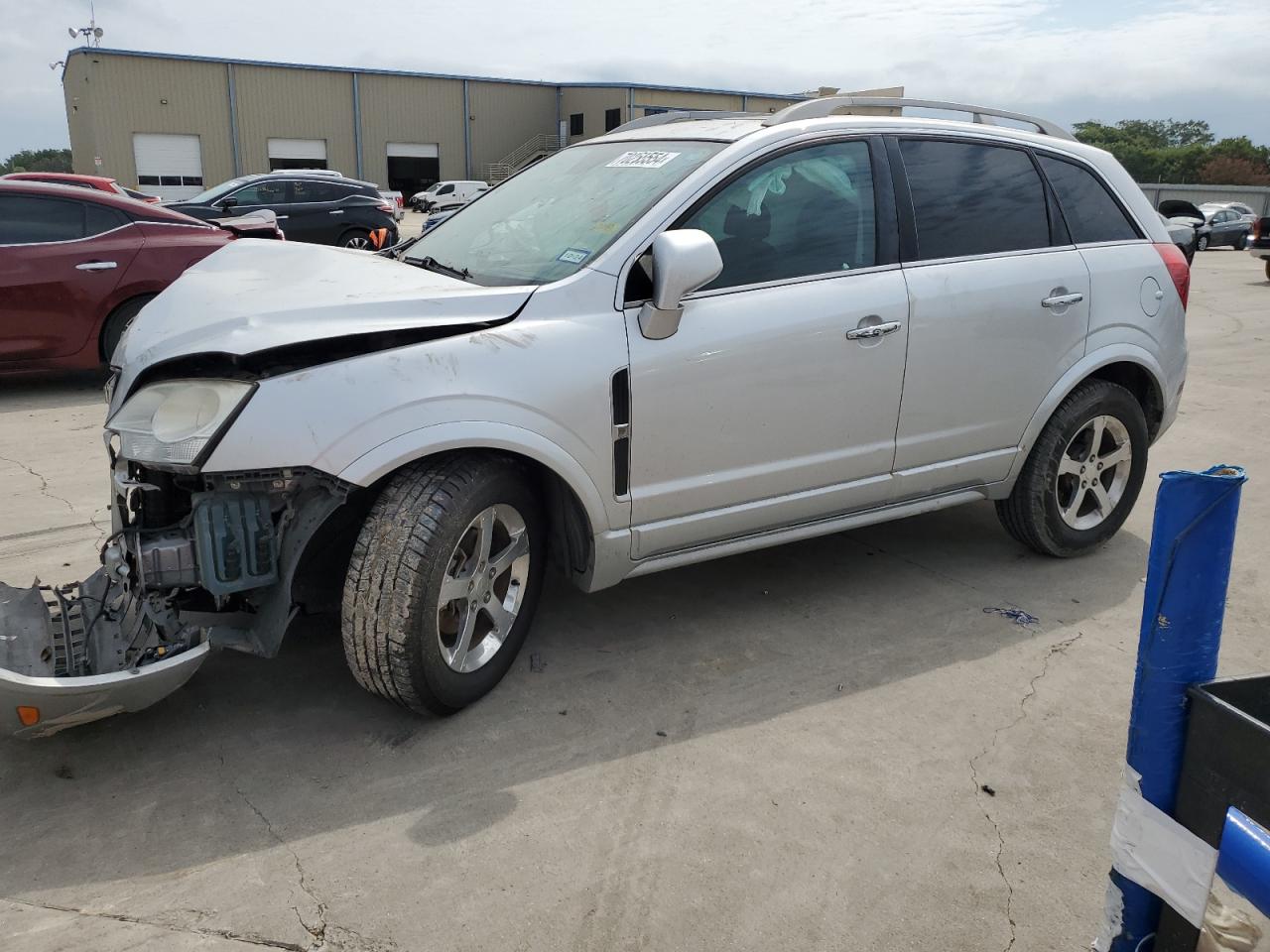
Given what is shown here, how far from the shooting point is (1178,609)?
1624 mm

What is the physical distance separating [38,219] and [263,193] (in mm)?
10034

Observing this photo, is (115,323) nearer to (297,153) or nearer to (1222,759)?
(1222,759)

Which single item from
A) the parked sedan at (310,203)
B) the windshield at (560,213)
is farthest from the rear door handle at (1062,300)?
the parked sedan at (310,203)

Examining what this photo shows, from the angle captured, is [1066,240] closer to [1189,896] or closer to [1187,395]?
[1189,896]

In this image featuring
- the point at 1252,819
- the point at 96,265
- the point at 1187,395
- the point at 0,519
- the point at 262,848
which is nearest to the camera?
the point at 1252,819

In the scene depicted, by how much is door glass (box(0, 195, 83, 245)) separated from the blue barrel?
25.7 ft

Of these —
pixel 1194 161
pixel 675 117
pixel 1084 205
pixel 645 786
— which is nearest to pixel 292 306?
pixel 645 786

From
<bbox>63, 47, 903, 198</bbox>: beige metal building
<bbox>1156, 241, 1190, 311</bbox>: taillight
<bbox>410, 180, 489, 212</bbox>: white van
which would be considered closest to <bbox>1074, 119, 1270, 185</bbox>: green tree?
<bbox>63, 47, 903, 198</bbox>: beige metal building

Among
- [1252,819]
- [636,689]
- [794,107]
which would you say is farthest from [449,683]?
[794,107]

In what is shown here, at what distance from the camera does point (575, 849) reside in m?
2.70

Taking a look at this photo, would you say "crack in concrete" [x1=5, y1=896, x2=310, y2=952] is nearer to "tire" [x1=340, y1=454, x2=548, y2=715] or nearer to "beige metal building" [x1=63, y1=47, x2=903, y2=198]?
"tire" [x1=340, y1=454, x2=548, y2=715]

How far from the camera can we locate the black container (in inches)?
57.1

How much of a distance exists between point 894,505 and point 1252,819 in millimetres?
2667

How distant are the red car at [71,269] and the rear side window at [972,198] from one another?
5800 mm
